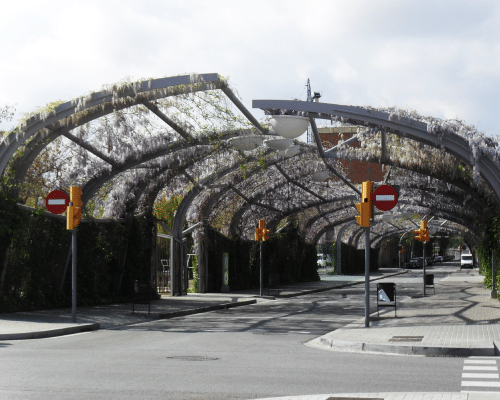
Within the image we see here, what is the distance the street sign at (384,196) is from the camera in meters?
14.6

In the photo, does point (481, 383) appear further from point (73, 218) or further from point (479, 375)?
point (73, 218)

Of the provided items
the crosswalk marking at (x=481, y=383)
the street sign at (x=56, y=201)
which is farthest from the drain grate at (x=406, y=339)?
the street sign at (x=56, y=201)

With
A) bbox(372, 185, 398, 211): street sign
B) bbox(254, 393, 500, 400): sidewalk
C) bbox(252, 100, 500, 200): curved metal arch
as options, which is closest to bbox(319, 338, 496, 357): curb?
bbox(254, 393, 500, 400): sidewalk

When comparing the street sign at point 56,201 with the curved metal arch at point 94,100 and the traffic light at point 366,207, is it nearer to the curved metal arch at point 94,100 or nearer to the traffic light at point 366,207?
the curved metal arch at point 94,100

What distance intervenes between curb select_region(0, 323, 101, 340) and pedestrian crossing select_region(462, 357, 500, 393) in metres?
7.90

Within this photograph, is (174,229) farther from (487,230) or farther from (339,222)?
(339,222)

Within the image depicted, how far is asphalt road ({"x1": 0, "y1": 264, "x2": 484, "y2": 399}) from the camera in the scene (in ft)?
24.0

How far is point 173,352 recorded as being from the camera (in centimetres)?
1066

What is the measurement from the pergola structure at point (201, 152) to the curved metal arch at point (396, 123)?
3 centimetres

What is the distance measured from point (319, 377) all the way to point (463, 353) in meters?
3.27

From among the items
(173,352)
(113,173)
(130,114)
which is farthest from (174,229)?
(173,352)

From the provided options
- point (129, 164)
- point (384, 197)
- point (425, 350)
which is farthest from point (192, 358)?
point (129, 164)

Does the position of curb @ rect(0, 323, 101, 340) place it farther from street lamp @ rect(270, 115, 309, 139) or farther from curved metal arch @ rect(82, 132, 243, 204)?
curved metal arch @ rect(82, 132, 243, 204)

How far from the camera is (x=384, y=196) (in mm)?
14656
